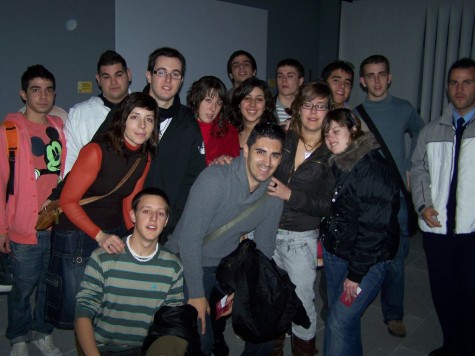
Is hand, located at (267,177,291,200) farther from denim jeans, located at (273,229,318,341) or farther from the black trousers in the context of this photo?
the black trousers

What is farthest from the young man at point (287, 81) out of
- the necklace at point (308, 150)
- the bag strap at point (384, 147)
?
the necklace at point (308, 150)

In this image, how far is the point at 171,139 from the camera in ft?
9.47

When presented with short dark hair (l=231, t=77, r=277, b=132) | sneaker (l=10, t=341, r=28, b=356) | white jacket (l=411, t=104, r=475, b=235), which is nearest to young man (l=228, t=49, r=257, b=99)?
short dark hair (l=231, t=77, r=277, b=132)

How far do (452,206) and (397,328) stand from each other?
117cm

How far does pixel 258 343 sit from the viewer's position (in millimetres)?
2674

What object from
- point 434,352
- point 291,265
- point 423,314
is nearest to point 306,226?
point 291,265

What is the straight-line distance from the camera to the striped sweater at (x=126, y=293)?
7.57 ft

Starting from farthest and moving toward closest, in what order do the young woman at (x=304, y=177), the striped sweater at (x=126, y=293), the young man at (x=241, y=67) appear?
the young man at (x=241, y=67) < the young woman at (x=304, y=177) < the striped sweater at (x=126, y=293)

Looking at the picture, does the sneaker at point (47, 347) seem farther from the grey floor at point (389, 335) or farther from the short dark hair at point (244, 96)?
the short dark hair at point (244, 96)

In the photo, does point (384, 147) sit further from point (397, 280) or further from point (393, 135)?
point (397, 280)

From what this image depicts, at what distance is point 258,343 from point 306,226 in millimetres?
770

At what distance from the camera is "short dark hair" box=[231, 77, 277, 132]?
3.30 metres

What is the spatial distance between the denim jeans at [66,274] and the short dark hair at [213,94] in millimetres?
1217

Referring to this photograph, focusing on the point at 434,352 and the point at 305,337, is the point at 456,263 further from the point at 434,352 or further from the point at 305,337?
the point at 305,337
